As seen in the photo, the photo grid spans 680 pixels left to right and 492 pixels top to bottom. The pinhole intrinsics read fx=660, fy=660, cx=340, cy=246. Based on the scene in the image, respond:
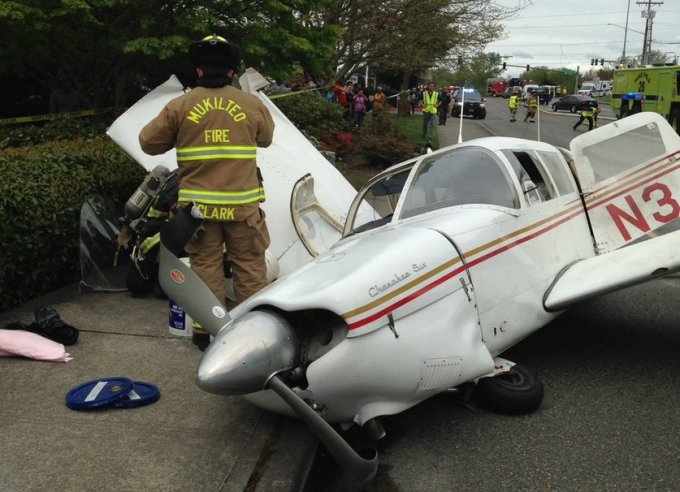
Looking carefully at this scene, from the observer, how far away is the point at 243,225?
4684 millimetres

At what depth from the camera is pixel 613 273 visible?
467 centimetres

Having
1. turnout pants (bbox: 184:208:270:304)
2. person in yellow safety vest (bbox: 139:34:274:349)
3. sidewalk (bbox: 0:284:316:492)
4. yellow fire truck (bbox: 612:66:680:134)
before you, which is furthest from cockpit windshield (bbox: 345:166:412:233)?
yellow fire truck (bbox: 612:66:680:134)

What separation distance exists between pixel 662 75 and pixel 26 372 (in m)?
28.5

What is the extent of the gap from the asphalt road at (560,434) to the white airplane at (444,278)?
9.8 inches

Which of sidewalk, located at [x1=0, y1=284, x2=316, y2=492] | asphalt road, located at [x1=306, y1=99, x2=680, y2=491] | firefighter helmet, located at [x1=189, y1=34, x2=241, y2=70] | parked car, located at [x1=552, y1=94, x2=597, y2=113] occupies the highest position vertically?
firefighter helmet, located at [x1=189, y1=34, x2=241, y2=70]

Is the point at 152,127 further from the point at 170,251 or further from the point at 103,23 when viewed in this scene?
the point at 103,23

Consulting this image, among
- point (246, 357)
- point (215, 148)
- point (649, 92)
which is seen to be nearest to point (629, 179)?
point (215, 148)

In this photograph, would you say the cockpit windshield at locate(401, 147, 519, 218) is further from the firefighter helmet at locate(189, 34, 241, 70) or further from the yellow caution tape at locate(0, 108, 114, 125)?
the yellow caution tape at locate(0, 108, 114, 125)

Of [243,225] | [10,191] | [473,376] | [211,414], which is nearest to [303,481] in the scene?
[211,414]

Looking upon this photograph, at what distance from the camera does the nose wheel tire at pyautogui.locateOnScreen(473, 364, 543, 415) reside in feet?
13.5

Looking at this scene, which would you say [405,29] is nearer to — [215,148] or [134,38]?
[134,38]

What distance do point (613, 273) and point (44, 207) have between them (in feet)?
15.5

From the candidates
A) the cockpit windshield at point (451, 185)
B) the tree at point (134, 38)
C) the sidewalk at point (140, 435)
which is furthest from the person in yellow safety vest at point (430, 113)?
the sidewalk at point (140, 435)

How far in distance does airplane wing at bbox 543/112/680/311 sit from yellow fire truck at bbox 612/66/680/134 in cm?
2208
